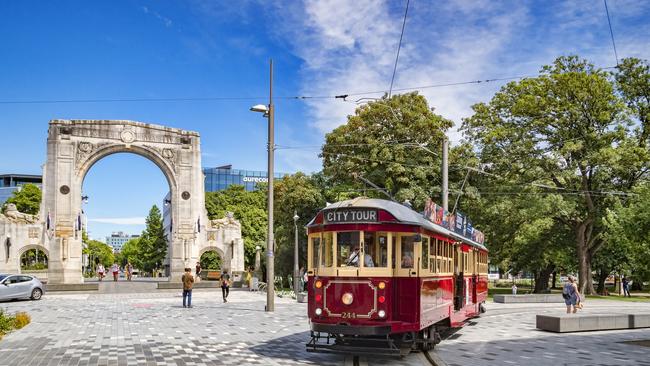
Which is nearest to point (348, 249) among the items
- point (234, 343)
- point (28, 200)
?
point (234, 343)

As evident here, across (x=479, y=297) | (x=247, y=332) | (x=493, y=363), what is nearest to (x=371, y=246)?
(x=493, y=363)

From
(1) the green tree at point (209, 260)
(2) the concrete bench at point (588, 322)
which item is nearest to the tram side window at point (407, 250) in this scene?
(2) the concrete bench at point (588, 322)

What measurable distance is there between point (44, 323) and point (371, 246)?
1153 cm

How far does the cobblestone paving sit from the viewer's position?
12641mm

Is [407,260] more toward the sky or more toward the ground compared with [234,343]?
more toward the sky

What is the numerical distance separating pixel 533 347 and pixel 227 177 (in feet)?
420

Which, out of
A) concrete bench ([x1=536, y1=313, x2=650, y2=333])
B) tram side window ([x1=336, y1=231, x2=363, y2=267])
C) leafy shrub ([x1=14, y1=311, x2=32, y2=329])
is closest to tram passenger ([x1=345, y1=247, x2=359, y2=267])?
tram side window ([x1=336, y1=231, x2=363, y2=267])

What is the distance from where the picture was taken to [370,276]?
38.1 feet

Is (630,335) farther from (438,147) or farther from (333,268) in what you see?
(438,147)

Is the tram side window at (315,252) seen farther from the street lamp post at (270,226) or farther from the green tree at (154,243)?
the green tree at (154,243)

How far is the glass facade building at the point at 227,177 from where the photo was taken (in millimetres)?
135375

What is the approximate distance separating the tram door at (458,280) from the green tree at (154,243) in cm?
8458

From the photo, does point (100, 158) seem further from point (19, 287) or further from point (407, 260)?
point (407, 260)

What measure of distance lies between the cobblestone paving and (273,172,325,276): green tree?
23.7 meters
